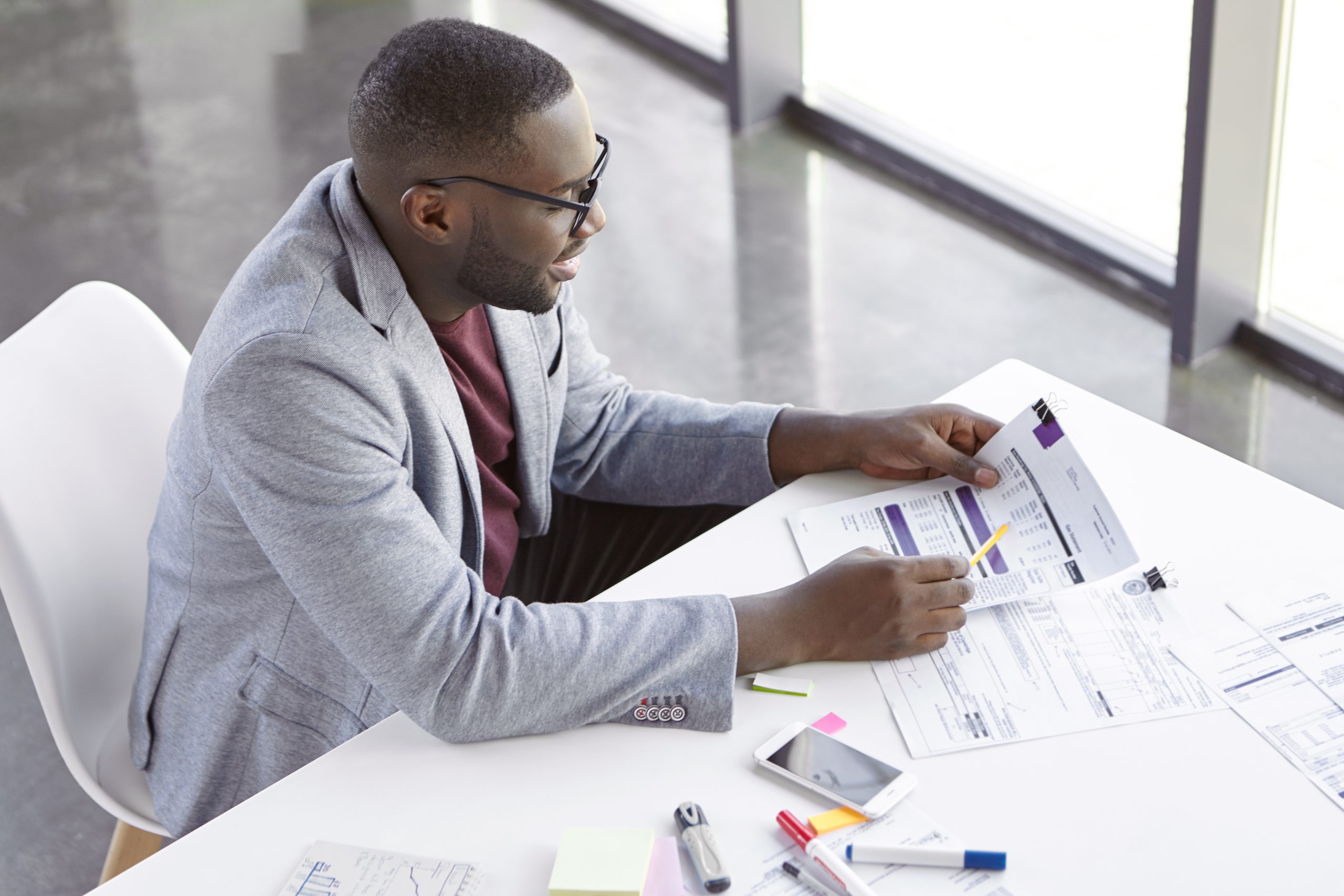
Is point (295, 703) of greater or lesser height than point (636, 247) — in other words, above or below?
above

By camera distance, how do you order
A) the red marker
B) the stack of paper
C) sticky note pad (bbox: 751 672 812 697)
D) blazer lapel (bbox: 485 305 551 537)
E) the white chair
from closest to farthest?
the red marker → the stack of paper → sticky note pad (bbox: 751 672 812 697) → the white chair → blazer lapel (bbox: 485 305 551 537)

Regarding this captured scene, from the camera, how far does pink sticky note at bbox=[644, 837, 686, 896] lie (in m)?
1.12

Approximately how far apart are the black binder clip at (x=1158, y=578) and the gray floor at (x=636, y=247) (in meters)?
1.60

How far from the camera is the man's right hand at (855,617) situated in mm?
1336

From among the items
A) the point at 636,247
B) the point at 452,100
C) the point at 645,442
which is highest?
the point at 452,100

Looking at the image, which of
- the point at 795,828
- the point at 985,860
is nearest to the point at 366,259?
the point at 795,828

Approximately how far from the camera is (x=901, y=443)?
159cm

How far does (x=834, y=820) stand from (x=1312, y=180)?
8.21 feet

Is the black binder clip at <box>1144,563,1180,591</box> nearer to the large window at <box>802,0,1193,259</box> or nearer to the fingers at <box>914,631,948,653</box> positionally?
the fingers at <box>914,631,948,653</box>

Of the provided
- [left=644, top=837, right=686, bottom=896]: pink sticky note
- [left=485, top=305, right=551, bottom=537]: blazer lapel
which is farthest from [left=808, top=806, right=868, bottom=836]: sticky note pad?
[left=485, top=305, right=551, bottom=537]: blazer lapel

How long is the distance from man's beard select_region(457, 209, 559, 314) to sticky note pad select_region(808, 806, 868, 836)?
0.67m

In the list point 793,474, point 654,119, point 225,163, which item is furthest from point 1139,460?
point 225,163

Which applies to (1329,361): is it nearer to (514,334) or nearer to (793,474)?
(793,474)

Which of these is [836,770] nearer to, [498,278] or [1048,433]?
[1048,433]
